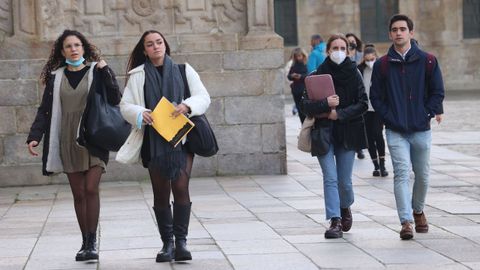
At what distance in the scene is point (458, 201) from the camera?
12.3m

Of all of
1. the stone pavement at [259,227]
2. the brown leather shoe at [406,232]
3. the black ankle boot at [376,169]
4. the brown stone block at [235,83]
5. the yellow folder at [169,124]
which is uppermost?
the yellow folder at [169,124]

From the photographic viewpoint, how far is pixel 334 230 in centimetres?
967

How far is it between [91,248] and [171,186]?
780mm

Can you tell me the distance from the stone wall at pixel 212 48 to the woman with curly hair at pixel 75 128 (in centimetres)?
615

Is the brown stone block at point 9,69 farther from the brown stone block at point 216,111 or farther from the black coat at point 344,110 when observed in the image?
the black coat at point 344,110

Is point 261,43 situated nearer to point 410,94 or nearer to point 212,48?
point 212,48

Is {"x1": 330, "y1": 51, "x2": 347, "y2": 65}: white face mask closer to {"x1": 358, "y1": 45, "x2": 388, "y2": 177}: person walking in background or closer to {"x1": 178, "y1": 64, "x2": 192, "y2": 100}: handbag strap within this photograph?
{"x1": 178, "y1": 64, "x2": 192, "y2": 100}: handbag strap

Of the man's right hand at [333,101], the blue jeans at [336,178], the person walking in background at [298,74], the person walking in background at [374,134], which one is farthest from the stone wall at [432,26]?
the man's right hand at [333,101]

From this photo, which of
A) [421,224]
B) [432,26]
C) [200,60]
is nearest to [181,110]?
[421,224]

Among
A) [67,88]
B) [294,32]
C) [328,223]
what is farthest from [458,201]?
[294,32]

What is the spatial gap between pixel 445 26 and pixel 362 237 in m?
33.4

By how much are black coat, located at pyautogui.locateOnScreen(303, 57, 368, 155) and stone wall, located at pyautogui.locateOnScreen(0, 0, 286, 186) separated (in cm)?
535

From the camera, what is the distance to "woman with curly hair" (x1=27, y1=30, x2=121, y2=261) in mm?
8898

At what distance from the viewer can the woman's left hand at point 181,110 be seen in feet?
27.5
